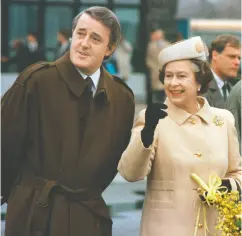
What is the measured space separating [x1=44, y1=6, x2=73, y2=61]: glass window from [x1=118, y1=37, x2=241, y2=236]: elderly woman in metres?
16.3

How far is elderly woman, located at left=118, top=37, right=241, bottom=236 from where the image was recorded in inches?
155

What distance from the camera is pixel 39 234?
156 inches

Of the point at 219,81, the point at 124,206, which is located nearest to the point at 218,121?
the point at 219,81

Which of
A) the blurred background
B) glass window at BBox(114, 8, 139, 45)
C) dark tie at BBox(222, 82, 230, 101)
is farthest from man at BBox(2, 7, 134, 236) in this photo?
glass window at BBox(114, 8, 139, 45)

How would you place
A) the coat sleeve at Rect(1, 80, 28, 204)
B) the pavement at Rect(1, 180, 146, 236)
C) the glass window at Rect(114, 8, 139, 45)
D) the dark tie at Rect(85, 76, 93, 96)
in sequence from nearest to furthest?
the coat sleeve at Rect(1, 80, 28, 204), the dark tie at Rect(85, 76, 93, 96), the pavement at Rect(1, 180, 146, 236), the glass window at Rect(114, 8, 139, 45)

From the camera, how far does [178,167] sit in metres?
3.94

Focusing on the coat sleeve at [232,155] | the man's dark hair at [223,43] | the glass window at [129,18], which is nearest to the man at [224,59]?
the man's dark hair at [223,43]

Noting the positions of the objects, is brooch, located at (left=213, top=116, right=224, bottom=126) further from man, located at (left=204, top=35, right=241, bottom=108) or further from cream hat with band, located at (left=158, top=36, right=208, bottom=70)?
man, located at (left=204, top=35, right=241, bottom=108)

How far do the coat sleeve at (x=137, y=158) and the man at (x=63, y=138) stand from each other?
0.58 feet

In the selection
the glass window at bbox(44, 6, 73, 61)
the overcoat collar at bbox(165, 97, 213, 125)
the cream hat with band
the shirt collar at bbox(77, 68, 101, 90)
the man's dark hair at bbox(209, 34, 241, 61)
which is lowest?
the glass window at bbox(44, 6, 73, 61)

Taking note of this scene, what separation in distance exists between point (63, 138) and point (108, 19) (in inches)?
24.6

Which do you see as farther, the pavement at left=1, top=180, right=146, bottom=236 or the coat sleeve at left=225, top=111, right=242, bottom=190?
the pavement at left=1, top=180, right=146, bottom=236

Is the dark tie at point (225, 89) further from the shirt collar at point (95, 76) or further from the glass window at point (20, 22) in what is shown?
the glass window at point (20, 22)

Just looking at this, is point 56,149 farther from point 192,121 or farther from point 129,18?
point 129,18
